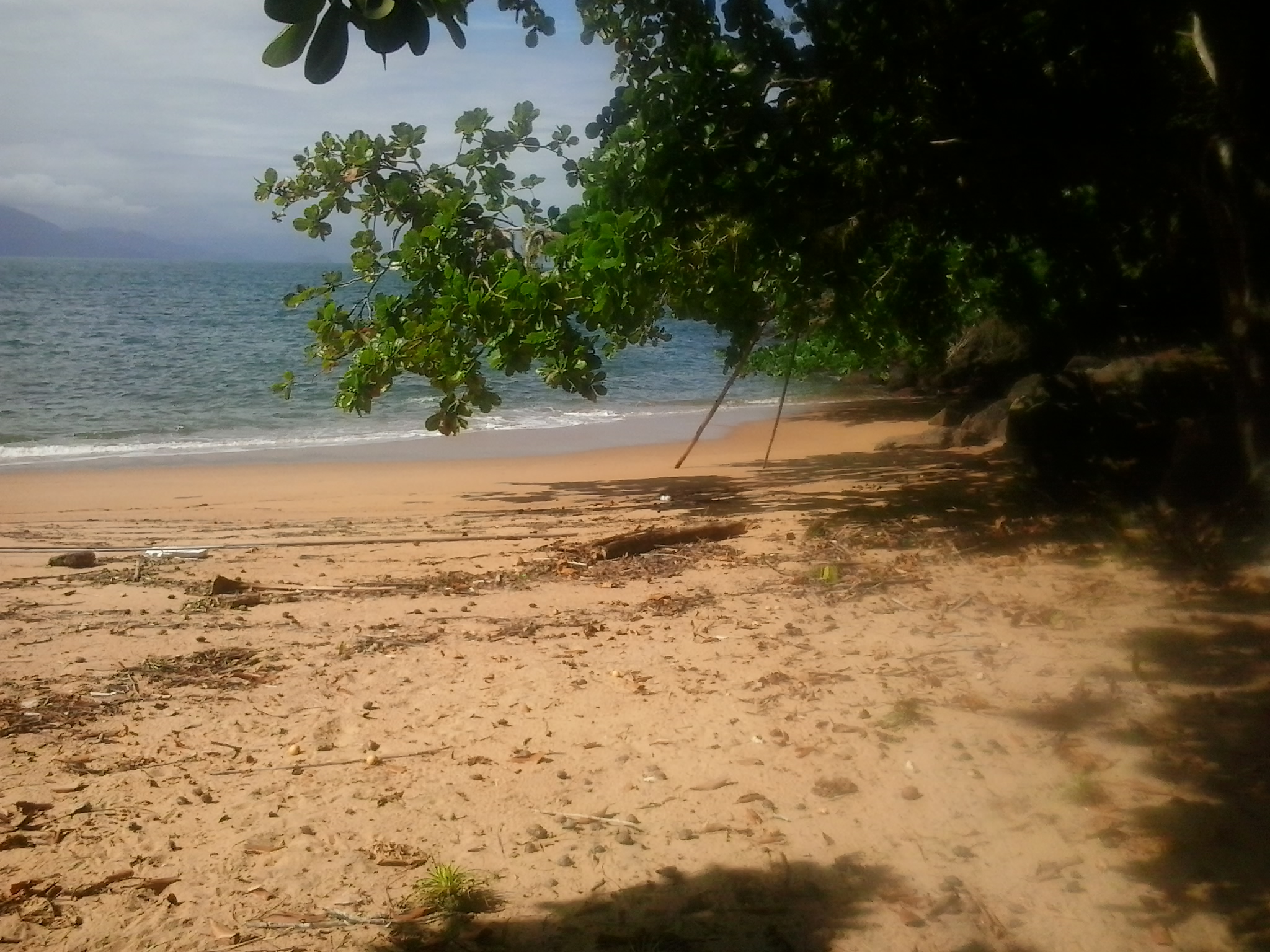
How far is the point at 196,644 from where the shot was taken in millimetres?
5863

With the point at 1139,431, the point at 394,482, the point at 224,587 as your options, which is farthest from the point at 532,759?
the point at 394,482

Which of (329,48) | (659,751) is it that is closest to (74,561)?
(659,751)

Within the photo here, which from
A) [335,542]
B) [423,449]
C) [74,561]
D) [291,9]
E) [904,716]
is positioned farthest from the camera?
[423,449]

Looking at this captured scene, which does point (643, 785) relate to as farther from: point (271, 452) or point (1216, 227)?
point (271, 452)

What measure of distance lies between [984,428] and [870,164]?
8.43m

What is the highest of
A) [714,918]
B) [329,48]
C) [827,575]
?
[329,48]

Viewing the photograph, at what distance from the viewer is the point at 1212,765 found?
413 centimetres

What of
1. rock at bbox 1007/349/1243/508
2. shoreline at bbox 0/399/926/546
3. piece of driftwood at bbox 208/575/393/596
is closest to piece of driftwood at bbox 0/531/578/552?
shoreline at bbox 0/399/926/546

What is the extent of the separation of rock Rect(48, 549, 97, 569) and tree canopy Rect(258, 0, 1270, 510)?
3.55 m

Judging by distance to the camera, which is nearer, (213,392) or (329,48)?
(329,48)

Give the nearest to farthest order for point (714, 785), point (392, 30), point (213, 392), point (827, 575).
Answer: point (392, 30) → point (714, 785) → point (827, 575) → point (213, 392)

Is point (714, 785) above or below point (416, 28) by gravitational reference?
below

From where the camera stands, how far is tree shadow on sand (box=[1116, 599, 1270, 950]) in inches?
136

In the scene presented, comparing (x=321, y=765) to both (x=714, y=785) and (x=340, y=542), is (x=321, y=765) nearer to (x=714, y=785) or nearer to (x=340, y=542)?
(x=714, y=785)
